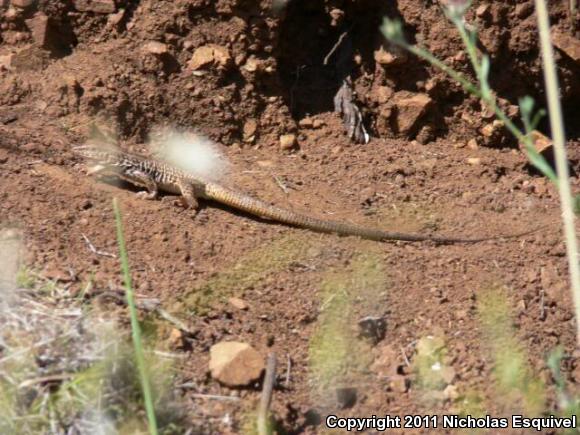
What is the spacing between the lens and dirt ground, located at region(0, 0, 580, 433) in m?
5.00

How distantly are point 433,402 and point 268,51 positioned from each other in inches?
129

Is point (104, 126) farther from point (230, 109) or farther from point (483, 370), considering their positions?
point (483, 370)

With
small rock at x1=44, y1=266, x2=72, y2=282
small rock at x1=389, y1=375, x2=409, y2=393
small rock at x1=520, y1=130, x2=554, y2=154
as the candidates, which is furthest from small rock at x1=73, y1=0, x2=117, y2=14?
small rock at x1=389, y1=375, x2=409, y2=393

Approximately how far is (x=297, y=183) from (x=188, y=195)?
89 centimetres

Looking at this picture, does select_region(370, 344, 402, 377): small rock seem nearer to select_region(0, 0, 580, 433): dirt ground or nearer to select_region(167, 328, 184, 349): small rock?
select_region(0, 0, 580, 433): dirt ground

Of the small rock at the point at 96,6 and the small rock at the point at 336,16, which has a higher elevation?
the small rock at the point at 336,16

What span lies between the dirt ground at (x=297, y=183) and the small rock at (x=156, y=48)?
0.06ft

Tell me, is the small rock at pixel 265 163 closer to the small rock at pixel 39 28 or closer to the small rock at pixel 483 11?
the small rock at pixel 39 28

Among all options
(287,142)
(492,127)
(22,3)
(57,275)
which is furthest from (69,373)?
(492,127)

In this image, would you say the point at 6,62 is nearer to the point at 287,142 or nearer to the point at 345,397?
the point at 287,142

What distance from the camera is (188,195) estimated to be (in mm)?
6328

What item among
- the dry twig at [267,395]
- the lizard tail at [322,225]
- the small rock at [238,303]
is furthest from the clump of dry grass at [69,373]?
the lizard tail at [322,225]

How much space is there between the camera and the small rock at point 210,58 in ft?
21.9

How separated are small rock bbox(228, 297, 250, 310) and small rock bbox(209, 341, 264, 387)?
408 mm
